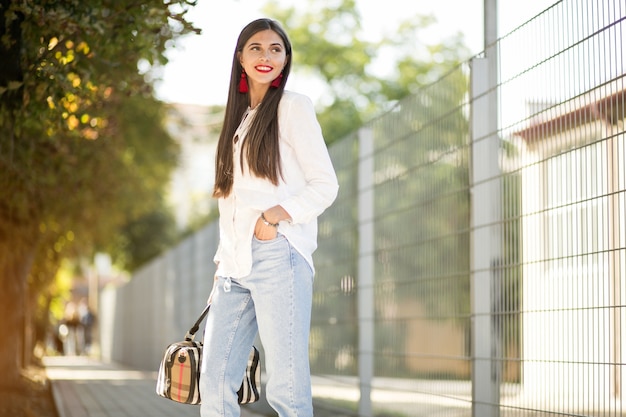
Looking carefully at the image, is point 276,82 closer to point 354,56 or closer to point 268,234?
point 268,234

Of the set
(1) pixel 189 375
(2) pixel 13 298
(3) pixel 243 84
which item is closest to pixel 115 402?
(2) pixel 13 298

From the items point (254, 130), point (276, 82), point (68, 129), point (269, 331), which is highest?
point (68, 129)

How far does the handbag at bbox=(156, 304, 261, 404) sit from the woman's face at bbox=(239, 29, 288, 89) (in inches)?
36.6

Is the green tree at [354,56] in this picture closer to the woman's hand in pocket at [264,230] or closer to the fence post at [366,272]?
the fence post at [366,272]

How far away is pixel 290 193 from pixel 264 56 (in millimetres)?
550

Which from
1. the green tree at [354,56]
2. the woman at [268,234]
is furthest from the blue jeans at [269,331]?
the green tree at [354,56]

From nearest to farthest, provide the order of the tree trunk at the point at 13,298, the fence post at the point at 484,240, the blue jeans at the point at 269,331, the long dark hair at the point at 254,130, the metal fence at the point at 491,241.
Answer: the blue jeans at the point at 269,331 → the long dark hair at the point at 254,130 → the metal fence at the point at 491,241 → the fence post at the point at 484,240 → the tree trunk at the point at 13,298

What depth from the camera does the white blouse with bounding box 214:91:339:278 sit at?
4145mm

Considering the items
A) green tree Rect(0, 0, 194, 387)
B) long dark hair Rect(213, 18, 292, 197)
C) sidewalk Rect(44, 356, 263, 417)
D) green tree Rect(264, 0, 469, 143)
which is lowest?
sidewalk Rect(44, 356, 263, 417)

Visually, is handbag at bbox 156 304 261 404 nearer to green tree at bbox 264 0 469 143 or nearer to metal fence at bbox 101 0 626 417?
metal fence at bbox 101 0 626 417

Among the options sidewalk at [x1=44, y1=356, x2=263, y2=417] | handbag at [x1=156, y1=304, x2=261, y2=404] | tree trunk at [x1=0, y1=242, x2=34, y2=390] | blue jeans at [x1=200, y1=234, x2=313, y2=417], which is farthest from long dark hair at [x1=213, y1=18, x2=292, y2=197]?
tree trunk at [x1=0, y1=242, x2=34, y2=390]

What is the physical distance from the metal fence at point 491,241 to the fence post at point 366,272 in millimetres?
16

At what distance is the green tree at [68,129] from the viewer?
6.70 m

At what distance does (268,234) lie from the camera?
4109mm
